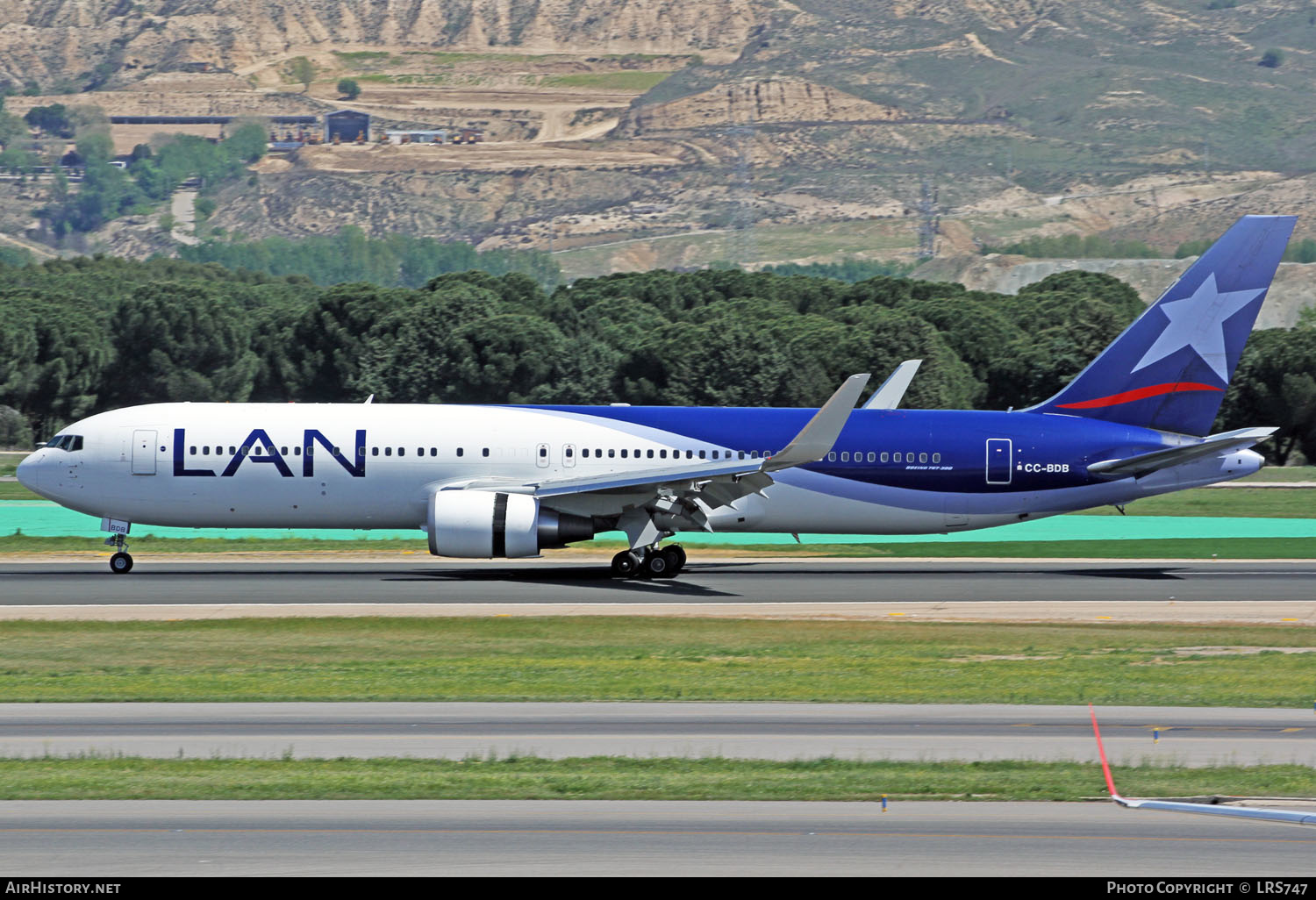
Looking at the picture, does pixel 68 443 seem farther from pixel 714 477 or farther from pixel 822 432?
pixel 822 432

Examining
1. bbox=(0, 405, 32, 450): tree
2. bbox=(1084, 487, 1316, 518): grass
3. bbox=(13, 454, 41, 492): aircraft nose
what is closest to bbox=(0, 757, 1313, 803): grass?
bbox=(13, 454, 41, 492): aircraft nose

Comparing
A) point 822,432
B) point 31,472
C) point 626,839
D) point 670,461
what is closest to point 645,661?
point 822,432

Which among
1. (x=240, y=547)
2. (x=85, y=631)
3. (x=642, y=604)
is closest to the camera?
(x=85, y=631)

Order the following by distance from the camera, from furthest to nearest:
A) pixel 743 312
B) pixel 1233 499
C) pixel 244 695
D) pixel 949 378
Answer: pixel 743 312 < pixel 949 378 < pixel 1233 499 < pixel 244 695

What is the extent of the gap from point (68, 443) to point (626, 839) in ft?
95.3

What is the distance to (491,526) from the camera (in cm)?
3838

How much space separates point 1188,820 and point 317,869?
8.70m

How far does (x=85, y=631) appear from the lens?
30.4 meters

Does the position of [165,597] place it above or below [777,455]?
below

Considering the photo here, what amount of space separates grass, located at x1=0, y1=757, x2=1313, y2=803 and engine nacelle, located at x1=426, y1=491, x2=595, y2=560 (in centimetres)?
1890

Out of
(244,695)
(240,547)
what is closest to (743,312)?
(240,547)

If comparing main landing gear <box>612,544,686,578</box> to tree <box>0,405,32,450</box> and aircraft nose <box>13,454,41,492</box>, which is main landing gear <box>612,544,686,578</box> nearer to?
aircraft nose <box>13,454,41,492</box>

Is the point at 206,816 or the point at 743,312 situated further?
the point at 743,312

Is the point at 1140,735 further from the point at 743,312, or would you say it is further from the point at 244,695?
the point at 743,312
